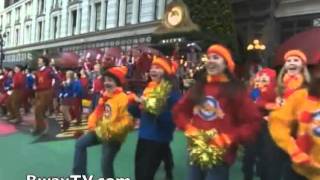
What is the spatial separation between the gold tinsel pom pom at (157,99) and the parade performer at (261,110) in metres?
1.36

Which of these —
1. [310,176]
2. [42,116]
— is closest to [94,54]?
[42,116]

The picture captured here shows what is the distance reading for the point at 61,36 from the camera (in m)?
58.5

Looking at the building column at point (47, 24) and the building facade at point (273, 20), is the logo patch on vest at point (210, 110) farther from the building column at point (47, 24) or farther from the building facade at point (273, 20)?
the building column at point (47, 24)

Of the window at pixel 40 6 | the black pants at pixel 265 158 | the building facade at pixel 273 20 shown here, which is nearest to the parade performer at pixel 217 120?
the black pants at pixel 265 158

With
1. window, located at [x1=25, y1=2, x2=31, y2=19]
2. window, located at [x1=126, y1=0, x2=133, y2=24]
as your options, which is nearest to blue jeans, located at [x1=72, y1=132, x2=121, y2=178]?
window, located at [x1=126, y1=0, x2=133, y2=24]

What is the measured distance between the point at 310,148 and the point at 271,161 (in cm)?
224

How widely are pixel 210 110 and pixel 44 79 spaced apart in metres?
9.35

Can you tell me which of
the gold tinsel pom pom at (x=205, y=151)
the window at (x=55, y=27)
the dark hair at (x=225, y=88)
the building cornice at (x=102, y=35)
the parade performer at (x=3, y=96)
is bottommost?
the parade performer at (x=3, y=96)

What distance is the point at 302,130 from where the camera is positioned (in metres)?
5.17

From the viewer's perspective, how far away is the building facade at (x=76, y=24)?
42.0 meters

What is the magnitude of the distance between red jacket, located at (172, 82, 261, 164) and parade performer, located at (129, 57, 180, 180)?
1.30 metres

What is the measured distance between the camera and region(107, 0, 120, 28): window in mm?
46406

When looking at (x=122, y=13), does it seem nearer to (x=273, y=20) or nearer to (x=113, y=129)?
(x=273, y=20)

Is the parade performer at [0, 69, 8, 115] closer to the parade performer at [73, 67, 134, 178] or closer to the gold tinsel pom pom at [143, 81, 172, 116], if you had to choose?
the parade performer at [73, 67, 134, 178]
